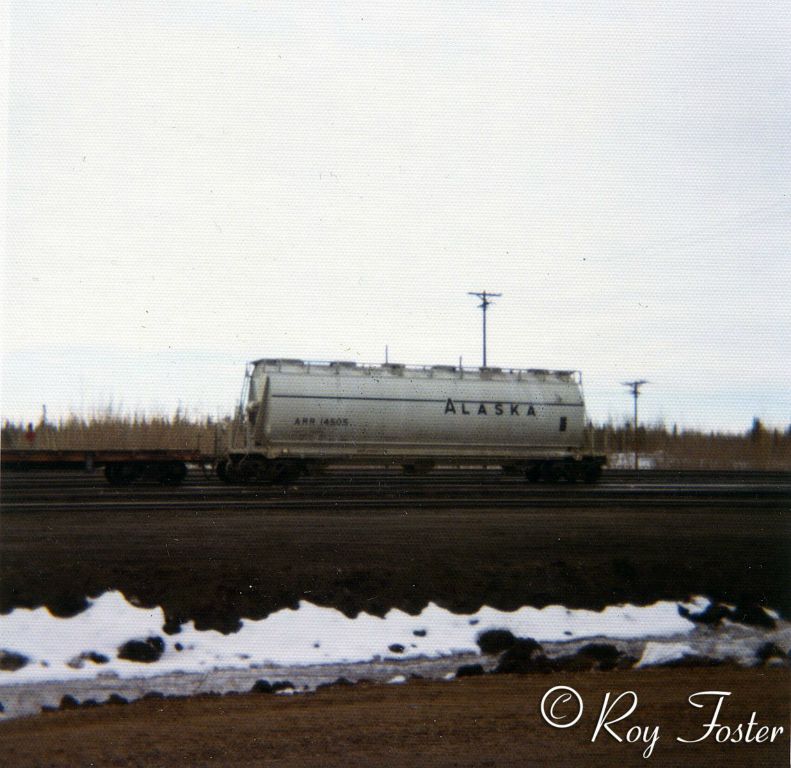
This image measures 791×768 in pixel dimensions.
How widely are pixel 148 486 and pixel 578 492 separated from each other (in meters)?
11.3

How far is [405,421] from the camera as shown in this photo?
85.0 ft

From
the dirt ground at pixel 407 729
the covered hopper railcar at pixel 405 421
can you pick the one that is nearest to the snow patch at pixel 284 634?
the dirt ground at pixel 407 729

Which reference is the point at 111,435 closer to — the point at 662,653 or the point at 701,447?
the point at 662,653

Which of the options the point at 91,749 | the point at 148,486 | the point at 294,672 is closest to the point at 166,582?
the point at 294,672

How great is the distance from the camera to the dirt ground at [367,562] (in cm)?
962

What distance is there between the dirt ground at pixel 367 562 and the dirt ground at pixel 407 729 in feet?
7.91

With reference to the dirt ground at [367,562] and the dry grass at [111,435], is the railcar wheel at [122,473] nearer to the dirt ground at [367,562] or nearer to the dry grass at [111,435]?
the dry grass at [111,435]

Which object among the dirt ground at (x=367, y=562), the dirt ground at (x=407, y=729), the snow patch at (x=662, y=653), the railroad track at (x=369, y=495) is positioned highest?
the railroad track at (x=369, y=495)

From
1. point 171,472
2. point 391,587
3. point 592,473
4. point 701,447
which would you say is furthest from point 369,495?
point 701,447

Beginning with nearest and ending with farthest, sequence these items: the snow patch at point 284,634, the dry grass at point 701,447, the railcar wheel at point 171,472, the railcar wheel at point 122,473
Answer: the snow patch at point 284,634 → the railcar wheel at point 122,473 → the railcar wheel at point 171,472 → the dry grass at point 701,447

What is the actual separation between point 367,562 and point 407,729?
15.3 ft

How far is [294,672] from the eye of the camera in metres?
8.22

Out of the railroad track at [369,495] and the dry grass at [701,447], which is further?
the dry grass at [701,447]

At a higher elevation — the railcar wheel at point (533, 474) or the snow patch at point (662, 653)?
the railcar wheel at point (533, 474)
